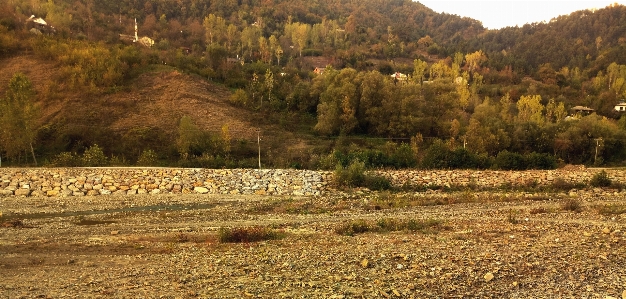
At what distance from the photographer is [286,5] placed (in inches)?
4897

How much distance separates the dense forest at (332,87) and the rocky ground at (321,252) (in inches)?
379

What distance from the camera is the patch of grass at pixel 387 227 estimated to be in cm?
1420

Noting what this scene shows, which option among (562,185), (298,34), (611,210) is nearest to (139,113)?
(562,185)

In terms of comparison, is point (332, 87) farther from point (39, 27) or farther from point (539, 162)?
point (39, 27)

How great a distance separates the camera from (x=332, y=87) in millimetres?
41188

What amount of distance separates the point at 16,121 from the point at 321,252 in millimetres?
23560

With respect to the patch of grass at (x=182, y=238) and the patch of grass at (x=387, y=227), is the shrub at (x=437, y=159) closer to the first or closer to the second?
the patch of grass at (x=387, y=227)

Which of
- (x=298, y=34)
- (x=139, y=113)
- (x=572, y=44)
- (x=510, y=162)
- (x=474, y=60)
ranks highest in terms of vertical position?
(x=298, y=34)

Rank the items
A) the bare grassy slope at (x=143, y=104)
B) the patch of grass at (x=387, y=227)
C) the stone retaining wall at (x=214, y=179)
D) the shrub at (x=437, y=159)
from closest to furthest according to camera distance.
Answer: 1. the patch of grass at (x=387, y=227)
2. the stone retaining wall at (x=214, y=179)
3. the shrub at (x=437, y=159)
4. the bare grassy slope at (x=143, y=104)

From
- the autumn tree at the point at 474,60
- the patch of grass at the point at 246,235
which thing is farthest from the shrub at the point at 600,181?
the autumn tree at the point at 474,60

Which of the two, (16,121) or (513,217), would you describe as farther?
(16,121)

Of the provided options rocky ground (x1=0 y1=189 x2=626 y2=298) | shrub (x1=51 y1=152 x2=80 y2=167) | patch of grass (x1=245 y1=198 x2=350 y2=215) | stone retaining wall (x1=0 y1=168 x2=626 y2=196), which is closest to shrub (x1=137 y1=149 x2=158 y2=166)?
stone retaining wall (x1=0 y1=168 x2=626 y2=196)

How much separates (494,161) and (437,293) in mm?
22080

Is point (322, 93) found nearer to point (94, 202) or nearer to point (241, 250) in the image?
point (94, 202)
